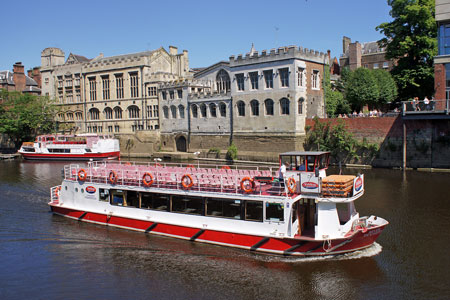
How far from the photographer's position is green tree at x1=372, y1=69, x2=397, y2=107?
48281 mm

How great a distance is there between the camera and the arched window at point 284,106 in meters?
46.8

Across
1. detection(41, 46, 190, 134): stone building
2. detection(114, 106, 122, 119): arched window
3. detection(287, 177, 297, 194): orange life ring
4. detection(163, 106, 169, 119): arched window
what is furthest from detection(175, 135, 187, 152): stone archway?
detection(287, 177, 297, 194): orange life ring

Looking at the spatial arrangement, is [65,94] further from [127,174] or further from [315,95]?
[127,174]

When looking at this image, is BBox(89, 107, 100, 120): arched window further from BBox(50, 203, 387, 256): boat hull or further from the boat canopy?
the boat canopy

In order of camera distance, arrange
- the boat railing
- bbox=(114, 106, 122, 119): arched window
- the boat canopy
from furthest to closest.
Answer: bbox=(114, 106, 122, 119): arched window, the boat canopy, the boat railing

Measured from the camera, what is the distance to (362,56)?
7281cm

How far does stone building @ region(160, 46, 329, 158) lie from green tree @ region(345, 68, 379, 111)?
3866 mm

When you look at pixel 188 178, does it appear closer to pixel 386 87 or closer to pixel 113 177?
pixel 113 177

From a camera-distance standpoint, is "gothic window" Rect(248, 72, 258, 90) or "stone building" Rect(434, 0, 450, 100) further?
"gothic window" Rect(248, 72, 258, 90)

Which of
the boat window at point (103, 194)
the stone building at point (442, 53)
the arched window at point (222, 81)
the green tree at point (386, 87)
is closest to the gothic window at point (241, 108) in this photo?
the arched window at point (222, 81)

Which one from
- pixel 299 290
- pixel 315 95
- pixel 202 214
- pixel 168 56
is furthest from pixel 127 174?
pixel 168 56

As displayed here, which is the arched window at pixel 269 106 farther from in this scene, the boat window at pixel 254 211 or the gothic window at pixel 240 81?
the boat window at pixel 254 211

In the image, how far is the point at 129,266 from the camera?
1758cm

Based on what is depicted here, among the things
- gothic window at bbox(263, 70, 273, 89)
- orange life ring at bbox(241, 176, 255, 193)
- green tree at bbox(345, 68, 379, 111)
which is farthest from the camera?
green tree at bbox(345, 68, 379, 111)
